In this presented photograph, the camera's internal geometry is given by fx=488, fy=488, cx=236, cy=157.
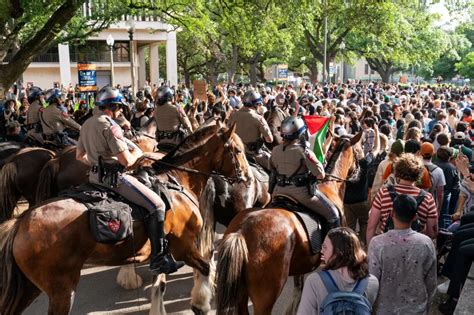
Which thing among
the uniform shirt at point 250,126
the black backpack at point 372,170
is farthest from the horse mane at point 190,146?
the black backpack at point 372,170

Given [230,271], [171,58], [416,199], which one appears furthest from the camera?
[171,58]

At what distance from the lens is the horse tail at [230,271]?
4754 millimetres

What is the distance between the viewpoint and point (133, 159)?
5.64 meters

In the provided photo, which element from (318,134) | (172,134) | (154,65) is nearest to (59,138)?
(172,134)

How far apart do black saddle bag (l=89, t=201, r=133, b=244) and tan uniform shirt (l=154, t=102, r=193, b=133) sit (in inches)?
200

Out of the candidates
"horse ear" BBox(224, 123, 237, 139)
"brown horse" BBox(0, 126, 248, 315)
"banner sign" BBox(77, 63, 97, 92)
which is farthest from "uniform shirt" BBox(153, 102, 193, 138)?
"banner sign" BBox(77, 63, 97, 92)

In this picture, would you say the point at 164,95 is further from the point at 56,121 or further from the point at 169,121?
the point at 56,121

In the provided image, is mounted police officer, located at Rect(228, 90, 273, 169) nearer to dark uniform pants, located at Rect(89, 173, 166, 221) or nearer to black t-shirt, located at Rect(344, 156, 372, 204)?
black t-shirt, located at Rect(344, 156, 372, 204)

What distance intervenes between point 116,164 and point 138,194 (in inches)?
17.5

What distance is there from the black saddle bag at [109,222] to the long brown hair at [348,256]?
9.23 ft

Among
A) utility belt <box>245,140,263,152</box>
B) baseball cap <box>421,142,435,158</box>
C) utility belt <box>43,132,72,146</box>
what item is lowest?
utility belt <box>43,132,72,146</box>

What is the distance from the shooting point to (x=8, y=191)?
8656 millimetres

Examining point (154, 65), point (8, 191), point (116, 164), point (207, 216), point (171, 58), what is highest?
point (171, 58)

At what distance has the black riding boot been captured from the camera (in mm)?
5793
